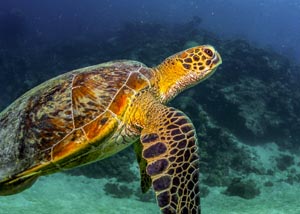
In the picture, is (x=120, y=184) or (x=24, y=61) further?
(x=24, y=61)

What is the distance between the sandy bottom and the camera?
5559 mm

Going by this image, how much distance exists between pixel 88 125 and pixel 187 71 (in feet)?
4.17

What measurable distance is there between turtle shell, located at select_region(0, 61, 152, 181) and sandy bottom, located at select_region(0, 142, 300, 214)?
10.0 feet

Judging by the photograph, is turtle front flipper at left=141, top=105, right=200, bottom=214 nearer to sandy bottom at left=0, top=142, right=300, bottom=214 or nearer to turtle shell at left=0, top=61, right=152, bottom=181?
turtle shell at left=0, top=61, right=152, bottom=181

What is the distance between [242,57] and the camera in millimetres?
13750

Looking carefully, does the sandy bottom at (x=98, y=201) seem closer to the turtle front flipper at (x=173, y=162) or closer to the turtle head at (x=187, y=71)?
the turtle head at (x=187, y=71)

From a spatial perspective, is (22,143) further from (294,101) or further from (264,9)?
(264,9)

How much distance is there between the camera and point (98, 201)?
627cm

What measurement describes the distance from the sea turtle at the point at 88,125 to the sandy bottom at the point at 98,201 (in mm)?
3030

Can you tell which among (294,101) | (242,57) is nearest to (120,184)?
(294,101)

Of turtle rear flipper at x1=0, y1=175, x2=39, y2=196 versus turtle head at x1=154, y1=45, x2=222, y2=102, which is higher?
turtle head at x1=154, y1=45, x2=222, y2=102

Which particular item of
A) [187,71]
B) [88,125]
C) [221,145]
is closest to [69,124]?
[88,125]

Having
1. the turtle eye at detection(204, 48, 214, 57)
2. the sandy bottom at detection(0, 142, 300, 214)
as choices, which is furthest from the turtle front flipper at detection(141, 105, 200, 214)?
the sandy bottom at detection(0, 142, 300, 214)

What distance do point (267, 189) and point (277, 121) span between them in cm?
403
